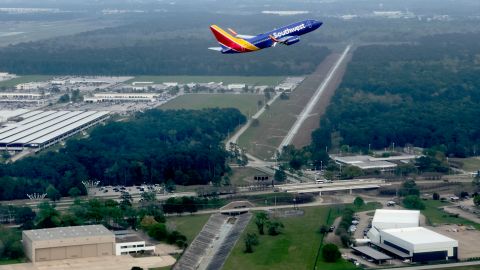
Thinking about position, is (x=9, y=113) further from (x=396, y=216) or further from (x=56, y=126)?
(x=396, y=216)

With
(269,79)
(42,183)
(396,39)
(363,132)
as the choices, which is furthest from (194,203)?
(396,39)

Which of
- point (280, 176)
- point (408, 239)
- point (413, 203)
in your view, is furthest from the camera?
point (280, 176)

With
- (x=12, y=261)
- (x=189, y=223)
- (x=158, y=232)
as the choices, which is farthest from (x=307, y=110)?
(x=12, y=261)

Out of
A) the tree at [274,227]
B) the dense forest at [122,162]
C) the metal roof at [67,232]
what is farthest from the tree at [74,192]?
the tree at [274,227]

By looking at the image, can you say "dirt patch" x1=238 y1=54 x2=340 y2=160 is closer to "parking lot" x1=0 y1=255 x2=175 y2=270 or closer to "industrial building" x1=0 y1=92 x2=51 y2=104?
"industrial building" x1=0 y1=92 x2=51 y2=104

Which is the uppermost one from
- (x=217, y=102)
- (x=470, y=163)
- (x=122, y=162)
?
(x=122, y=162)

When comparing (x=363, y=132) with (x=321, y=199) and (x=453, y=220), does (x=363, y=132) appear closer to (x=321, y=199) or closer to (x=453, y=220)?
(x=321, y=199)

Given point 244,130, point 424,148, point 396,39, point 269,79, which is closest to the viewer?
point 424,148

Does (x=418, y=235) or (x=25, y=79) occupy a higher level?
(x=418, y=235)
